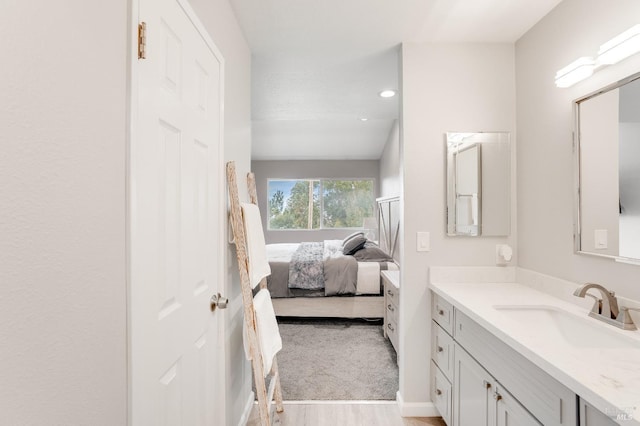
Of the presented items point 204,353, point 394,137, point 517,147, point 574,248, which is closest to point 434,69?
point 517,147

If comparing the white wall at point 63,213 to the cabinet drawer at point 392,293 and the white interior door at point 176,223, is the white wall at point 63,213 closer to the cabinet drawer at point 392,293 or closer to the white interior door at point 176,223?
the white interior door at point 176,223

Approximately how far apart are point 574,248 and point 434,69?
1.38 m

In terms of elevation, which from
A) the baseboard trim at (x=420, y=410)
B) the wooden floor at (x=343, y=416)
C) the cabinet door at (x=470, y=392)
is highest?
the cabinet door at (x=470, y=392)

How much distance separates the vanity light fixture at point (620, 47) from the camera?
1.31 metres

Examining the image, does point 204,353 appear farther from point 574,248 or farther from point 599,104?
point 599,104

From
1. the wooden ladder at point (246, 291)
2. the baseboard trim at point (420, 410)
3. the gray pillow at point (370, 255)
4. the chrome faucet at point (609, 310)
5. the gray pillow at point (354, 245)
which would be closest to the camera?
the chrome faucet at point (609, 310)

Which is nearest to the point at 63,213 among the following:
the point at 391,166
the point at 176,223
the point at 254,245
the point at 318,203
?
the point at 176,223

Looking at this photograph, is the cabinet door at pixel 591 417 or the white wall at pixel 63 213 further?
the cabinet door at pixel 591 417

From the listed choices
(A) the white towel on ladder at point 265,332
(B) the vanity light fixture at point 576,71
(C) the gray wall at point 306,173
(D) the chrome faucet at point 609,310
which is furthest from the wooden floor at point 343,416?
(C) the gray wall at point 306,173

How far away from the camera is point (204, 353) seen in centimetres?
142

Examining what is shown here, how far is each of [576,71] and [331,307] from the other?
120 inches

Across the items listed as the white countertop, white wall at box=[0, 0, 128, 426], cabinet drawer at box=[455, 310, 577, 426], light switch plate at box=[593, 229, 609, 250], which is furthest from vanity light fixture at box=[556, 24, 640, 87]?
white wall at box=[0, 0, 128, 426]

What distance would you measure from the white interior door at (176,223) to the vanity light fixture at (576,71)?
1.73 m

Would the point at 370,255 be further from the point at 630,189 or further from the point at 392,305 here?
the point at 630,189
